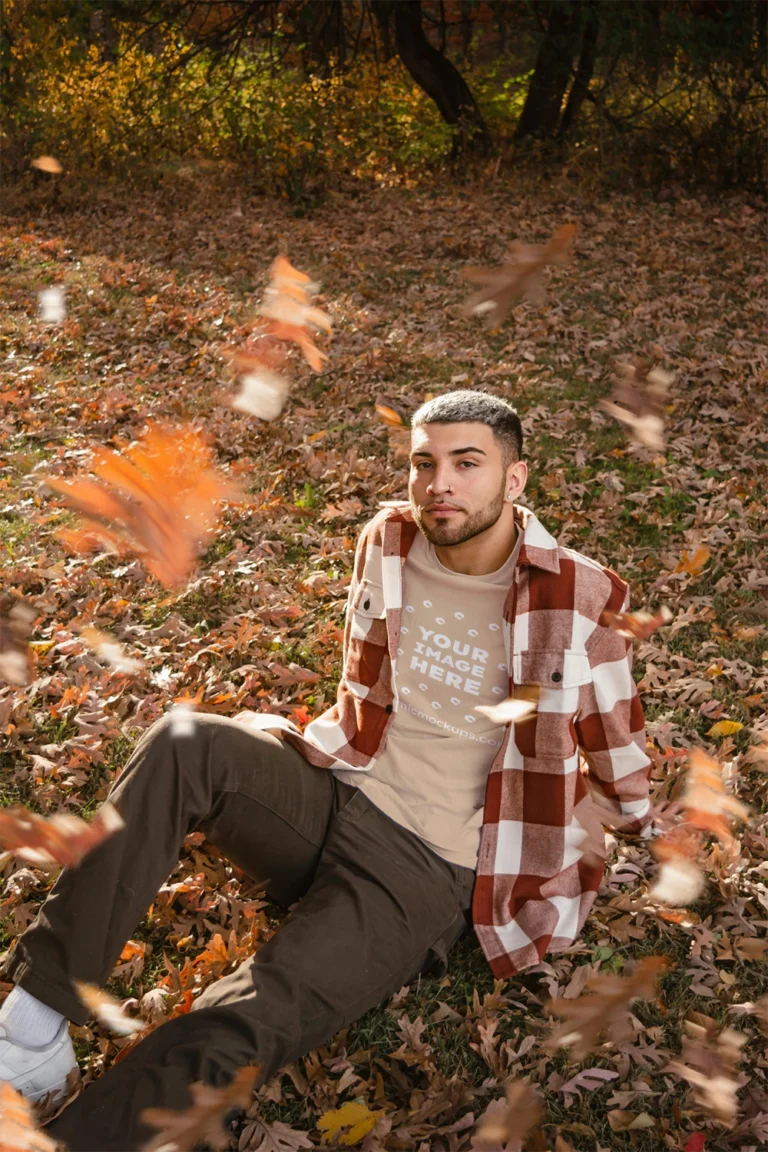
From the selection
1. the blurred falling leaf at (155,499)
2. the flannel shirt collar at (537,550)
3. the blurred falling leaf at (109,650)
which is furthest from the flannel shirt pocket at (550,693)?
the blurred falling leaf at (155,499)

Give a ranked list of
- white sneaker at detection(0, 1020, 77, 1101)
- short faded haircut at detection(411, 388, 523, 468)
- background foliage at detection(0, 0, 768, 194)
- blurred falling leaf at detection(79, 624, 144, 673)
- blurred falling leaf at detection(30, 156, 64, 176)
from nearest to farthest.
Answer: white sneaker at detection(0, 1020, 77, 1101), short faded haircut at detection(411, 388, 523, 468), blurred falling leaf at detection(79, 624, 144, 673), background foliage at detection(0, 0, 768, 194), blurred falling leaf at detection(30, 156, 64, 176)

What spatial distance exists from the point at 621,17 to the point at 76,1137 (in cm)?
1455

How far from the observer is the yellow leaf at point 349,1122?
266 cm

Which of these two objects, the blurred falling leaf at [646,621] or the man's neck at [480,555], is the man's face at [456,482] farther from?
the blurred falling leaf at [646,621]

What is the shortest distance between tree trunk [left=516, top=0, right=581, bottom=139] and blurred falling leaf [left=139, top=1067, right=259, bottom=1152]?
569 inches

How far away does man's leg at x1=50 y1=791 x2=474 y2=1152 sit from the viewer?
7.32 ft

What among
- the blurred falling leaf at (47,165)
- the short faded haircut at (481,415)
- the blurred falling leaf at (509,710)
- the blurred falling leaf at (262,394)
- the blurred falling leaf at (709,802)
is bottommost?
the blurred falling leaf at (709,802)

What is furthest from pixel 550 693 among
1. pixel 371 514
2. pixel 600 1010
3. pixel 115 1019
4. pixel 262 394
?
pixel 262 394

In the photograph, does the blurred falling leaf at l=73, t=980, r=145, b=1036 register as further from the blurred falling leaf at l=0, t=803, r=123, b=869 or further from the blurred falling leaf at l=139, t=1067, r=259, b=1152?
the blurred falling leaf at l=139, t=1067, r=259, b=1152

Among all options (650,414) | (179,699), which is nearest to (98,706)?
(179,699)

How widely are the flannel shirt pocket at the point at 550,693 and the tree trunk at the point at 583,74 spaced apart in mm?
13167

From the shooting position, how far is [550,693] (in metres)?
2.88

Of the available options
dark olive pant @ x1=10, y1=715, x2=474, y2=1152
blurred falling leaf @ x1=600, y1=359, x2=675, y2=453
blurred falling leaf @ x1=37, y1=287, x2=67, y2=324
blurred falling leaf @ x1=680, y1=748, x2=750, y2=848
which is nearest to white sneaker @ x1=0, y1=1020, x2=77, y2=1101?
dark olive pant @ x1=10, y1=715, x2=474, y2=1152

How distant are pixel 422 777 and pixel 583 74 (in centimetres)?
1462
